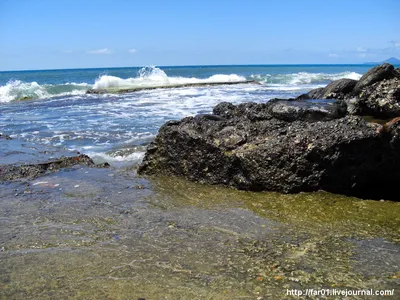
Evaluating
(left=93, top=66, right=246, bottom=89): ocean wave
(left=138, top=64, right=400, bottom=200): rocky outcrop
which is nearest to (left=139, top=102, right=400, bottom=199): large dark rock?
(left=138, top=64, right=400, bottom=200): rocky outcrop

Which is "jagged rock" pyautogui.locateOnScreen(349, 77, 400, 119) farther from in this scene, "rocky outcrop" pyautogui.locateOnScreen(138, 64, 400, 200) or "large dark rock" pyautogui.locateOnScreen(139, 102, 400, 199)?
"large dark rock" pyautogui.locateOnScreen(139, 102, 400, 199)

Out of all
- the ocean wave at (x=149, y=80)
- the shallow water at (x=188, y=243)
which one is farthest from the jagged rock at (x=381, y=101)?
the ocean wave at (x=149, y=80)

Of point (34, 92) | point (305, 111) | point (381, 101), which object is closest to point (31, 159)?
point (305, 111)

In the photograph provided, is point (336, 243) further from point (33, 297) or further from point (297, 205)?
point (33, 297)

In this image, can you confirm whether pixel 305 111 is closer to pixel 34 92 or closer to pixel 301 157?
pixel 301 157

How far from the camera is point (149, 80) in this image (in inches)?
1853

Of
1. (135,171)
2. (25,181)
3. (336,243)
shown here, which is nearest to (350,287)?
(336,243)

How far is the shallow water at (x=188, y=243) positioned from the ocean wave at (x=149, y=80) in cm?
3456

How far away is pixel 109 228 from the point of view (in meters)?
3.99

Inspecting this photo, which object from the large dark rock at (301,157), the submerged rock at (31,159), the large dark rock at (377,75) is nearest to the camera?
the large dark rock at (301,157)

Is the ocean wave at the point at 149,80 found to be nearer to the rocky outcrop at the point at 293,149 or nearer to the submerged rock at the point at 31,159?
the submerged rock at the point at 31,159

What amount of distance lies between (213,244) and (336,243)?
1.14 metres

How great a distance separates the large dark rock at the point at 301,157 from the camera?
4.92 m

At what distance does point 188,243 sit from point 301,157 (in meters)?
2.15
